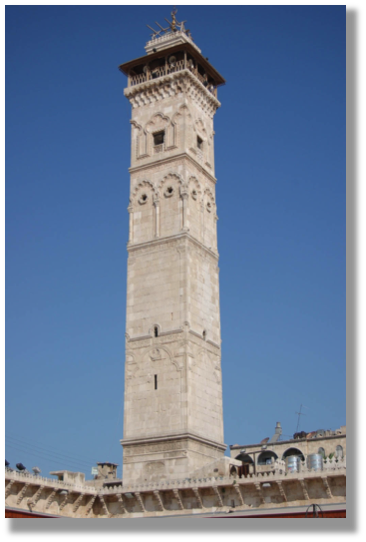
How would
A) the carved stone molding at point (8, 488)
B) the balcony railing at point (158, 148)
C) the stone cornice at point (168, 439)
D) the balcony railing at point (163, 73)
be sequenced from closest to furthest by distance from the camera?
the carved stone molding at point (8, 488) → the stone cornice at point (168, 439) → the balcony railing at point (158, 148) → the balcony railing at point (163, 73)

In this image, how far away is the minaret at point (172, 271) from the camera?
38.7 m

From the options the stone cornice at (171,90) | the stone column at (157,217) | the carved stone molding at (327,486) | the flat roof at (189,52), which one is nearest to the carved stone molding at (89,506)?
the carved stone molding at (327,486)

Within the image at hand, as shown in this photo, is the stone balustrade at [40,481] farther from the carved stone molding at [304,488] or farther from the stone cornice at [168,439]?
the carved stone molding at [304,488]

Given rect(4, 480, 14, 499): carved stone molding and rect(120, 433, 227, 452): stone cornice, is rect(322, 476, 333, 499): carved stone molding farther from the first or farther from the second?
rect(4, 480, 14, 499): carved stone molding

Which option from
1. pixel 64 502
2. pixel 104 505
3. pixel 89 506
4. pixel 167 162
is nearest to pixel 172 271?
pixel 167 162

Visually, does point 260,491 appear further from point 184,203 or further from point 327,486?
point 184,203

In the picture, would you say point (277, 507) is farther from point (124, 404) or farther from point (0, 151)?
point (0, 151)

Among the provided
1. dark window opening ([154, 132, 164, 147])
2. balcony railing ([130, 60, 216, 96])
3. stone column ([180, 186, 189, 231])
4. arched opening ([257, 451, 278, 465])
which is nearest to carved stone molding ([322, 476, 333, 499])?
stone column ([180, 186, 189, 231])

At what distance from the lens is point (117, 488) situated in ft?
123

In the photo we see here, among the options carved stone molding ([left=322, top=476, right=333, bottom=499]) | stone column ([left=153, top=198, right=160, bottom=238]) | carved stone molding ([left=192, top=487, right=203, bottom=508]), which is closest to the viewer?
carved stone molding ([left=322, top=476, right=333, bottom=499])

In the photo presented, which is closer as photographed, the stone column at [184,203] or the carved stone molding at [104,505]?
the carved stone molding at [104,505]

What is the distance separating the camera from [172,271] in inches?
1649

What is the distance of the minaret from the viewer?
38.7m
